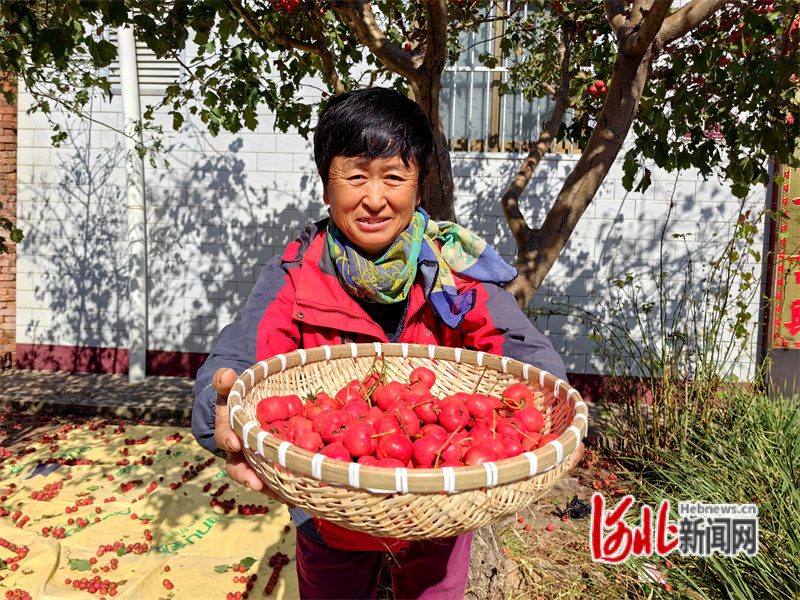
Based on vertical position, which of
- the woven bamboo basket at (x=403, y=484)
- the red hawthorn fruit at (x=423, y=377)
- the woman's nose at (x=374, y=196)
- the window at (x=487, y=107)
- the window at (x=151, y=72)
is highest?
the window at (x=151, y=72)

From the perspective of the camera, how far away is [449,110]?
19.4 ft

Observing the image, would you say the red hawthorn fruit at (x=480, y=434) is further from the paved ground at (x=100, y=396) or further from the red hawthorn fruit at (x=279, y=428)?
the paved ground at (x=100, y=396)

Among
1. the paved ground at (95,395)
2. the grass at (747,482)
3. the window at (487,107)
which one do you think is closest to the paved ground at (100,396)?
the paved ground at (95,395)

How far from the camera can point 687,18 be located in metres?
2.45

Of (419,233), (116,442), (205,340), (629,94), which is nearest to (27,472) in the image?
(116,442)

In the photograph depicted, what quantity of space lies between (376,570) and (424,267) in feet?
3.40

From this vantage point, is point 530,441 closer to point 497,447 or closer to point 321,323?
point 497,447

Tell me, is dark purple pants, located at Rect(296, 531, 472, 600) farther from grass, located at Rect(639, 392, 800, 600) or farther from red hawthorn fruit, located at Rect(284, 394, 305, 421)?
grass, located at Rect(639, 392, 800, 600)

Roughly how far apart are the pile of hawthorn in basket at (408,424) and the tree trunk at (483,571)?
1.33 metres

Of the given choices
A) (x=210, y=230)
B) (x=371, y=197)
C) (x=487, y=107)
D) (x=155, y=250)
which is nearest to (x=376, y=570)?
(x=371, y=197)

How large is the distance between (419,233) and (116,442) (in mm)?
4145

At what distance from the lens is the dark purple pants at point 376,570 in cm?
177

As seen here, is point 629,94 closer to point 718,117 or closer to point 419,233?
point 718,117

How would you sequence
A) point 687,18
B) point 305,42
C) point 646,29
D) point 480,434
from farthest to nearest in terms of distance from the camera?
point 305,42
point 687,18
point 646,29
point 480,434
